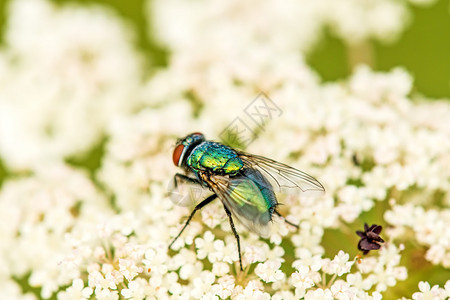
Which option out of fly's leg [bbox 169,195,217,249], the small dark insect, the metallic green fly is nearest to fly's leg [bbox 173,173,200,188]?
the metallic green fly

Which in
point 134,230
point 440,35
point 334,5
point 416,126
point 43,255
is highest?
point 440,35

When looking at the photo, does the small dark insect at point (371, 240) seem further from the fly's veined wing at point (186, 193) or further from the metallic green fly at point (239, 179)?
the fly's veined wing at point (186, 193)

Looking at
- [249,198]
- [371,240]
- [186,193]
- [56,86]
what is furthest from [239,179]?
[56,86]

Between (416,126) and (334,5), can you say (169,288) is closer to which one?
(416,126)

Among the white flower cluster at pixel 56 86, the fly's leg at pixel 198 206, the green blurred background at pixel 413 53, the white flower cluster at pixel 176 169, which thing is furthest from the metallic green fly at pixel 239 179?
the green blurred background at pixel 413 53

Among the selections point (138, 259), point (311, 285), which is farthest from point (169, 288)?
point (311, 285)
